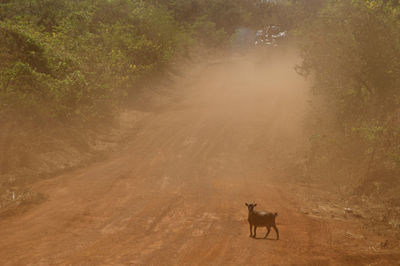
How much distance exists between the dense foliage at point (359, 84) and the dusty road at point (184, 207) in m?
1.99

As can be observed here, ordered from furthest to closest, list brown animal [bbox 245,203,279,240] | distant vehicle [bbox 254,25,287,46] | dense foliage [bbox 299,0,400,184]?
distant vehicle [bbox 254,25,287,46]
dense foliage [bbox 299,0,400,184]
brown animal [bbox 245,203,279,240]

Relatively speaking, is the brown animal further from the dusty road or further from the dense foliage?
the dense foliage

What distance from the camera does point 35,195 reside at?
9570 millimetres

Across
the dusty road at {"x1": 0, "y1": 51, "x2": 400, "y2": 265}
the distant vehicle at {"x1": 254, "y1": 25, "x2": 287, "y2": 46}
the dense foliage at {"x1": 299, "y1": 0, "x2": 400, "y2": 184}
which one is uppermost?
the distant vehicle at {"x1": 254, "y1": 25, "x2": 287, "y2": 46}

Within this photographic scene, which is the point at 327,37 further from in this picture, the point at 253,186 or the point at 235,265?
the point at 235,265

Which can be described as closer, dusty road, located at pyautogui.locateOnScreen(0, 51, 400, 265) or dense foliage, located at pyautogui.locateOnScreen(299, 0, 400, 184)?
dusty road, located at pyautogui.locateOnScreen(0, 51, 400, 265)

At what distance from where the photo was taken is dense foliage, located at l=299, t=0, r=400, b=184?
1130 centimetres

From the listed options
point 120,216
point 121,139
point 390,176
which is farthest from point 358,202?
point 121,139

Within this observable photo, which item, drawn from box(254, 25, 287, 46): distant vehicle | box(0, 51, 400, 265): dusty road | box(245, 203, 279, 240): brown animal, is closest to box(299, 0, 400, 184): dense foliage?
box(0, 51, 400, 265): dusty road

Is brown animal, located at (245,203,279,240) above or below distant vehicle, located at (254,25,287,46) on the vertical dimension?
below

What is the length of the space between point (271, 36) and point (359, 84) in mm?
25054

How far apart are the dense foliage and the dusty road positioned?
6.52ft

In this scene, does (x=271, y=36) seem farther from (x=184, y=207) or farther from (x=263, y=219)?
(x=263, y=219)

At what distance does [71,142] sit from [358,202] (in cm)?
1000
